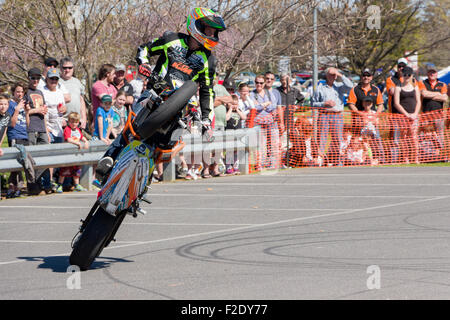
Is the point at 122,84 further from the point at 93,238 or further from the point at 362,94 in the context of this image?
the point at 93,238

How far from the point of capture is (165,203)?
12.2 m

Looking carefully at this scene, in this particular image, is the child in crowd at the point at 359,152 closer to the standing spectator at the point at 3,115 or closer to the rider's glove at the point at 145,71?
the standing spectator at the point at 3,115

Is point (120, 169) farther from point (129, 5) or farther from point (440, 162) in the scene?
point (440, 162)

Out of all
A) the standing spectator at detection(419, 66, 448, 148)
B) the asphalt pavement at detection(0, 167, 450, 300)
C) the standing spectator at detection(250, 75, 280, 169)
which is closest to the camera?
the asphalt pavement at detection(0, 167, 450, 300)

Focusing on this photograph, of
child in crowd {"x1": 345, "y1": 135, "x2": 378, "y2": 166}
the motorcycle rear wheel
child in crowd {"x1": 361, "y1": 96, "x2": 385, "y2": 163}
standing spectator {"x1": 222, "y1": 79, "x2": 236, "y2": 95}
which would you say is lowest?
the motorcycle rear wheel

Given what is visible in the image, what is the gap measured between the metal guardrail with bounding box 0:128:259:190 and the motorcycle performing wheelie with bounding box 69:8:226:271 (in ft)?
17.6

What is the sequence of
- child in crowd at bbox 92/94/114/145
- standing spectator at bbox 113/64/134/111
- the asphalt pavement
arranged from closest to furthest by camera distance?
1. the asphalt pavement
2. child in crowd at bbox 92/94/114/145
3. standing spectator at bbox 113/64/134/111

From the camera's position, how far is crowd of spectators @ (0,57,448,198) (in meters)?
13.8

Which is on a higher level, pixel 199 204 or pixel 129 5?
pixel 129 5

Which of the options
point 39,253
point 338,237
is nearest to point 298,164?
point 338,237

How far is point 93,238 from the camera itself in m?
7.14

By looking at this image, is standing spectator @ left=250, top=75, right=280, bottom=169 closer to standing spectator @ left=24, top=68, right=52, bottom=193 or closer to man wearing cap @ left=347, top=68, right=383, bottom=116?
man wearing cap @ left=347, top=68, right=383, bottom=116

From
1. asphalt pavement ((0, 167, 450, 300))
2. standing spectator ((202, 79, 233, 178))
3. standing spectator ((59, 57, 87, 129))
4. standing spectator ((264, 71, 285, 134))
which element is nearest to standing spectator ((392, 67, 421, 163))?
standing spectator ((264, 71, 285, 134))
